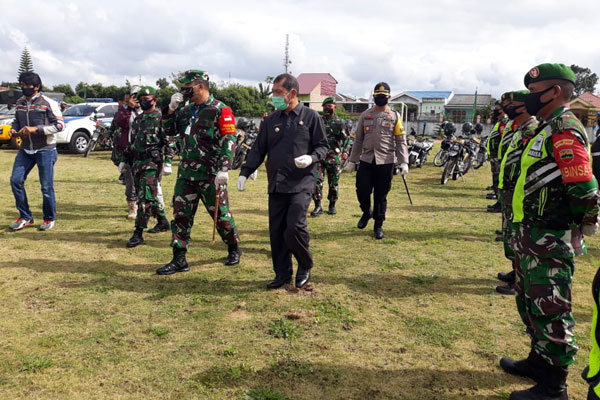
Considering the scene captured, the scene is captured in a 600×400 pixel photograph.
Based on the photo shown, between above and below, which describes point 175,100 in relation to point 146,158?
above

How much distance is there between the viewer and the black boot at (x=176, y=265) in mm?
4996

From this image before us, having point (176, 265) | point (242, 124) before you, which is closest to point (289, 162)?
point (176, 265)

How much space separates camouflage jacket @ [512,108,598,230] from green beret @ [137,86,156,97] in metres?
4.93

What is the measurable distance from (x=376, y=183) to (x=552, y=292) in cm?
398

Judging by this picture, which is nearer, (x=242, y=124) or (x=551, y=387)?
(x=551, y=387)

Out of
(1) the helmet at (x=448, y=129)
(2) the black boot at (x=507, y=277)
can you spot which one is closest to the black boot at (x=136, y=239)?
(2) the black boot at (x=507, y=277)

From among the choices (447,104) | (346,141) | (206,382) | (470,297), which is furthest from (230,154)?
(447,104)

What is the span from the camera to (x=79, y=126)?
16969 millimetres

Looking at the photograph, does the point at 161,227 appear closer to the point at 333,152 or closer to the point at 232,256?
the point at 232,256

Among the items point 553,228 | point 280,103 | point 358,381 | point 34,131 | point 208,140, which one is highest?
point 280,103

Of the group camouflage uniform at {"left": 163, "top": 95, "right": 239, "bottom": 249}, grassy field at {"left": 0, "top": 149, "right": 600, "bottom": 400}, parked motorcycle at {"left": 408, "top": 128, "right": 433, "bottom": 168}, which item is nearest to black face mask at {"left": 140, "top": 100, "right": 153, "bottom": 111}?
camouflage uniform at {"left": 163, "top": 95, "right": 239, "bottom": 249}

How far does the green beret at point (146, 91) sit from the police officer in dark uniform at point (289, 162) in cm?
235

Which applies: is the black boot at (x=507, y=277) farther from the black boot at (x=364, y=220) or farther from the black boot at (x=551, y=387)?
the black boot at (x=364, y=220)

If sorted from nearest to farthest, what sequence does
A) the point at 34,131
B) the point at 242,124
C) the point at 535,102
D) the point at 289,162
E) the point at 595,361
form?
the point at 595,361
the point at 535,102
the point at 289,162
the point at 34,131
the point at 242,124
